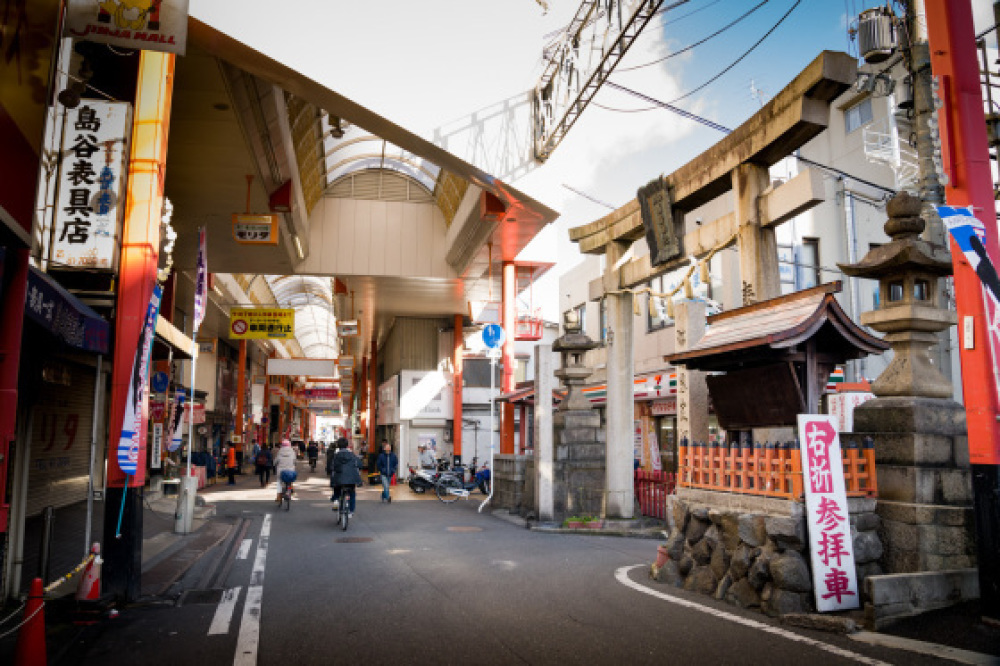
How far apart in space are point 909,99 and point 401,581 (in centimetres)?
1633

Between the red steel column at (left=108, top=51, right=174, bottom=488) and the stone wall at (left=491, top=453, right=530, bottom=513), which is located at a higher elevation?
the red steel column at (left=108, top=51, right=174, bottom=488)

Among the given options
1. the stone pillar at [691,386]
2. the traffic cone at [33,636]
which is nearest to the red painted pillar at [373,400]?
the stone pillar at [691,386]

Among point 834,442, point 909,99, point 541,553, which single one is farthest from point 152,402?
point 909,99

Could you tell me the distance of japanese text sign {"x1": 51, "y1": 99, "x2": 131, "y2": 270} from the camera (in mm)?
8312

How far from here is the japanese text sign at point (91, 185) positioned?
8.31m

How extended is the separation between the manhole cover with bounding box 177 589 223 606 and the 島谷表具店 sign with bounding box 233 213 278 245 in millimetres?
11070

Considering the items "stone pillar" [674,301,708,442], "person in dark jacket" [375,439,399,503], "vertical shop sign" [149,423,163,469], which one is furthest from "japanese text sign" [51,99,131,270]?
"person in dark jacket" [375,439,399,503]

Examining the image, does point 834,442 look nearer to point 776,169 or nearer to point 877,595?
point 877,595

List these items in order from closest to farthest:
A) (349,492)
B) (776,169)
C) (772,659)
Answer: (772,659) → (349,492) → (776,169)

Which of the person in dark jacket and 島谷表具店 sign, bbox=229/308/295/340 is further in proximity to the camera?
島谷表具店 sign, bbox=229/308/295/340

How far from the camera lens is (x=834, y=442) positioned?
715 cm

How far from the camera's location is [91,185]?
855 centimetres

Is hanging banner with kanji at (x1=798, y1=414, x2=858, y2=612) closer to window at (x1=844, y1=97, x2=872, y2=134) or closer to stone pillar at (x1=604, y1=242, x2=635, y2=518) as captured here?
stone pillar at (x1=604, y1=242, x2=635, y2=518)

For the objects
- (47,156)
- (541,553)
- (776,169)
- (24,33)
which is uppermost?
(776,169)
